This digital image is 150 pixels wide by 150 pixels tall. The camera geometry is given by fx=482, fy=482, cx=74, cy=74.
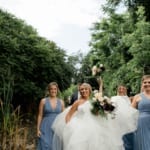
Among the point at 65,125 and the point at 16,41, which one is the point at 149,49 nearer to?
the point at 16,41

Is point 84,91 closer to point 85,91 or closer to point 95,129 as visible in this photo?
point 85,91

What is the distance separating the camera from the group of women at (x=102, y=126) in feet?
26.7

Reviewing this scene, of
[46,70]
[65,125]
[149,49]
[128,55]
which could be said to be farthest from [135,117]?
[128,55]

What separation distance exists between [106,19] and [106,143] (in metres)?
25.3

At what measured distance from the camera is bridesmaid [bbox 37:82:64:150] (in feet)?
32.1

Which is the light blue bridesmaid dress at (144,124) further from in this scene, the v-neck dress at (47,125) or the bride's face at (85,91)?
the v-neck dress at (47,125)

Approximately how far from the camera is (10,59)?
71.9ft

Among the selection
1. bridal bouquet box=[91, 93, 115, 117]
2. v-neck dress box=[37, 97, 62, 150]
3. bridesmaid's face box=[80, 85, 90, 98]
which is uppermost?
bridesmaid's face box=[80, 85, 90, 98]

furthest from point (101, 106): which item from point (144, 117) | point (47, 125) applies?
point (47, 125)

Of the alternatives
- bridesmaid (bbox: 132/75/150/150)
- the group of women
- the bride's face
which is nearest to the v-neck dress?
the group of women

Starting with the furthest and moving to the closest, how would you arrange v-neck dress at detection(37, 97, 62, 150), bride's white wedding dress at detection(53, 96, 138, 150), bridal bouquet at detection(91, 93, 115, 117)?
v-neck dress at detection(37, 97, 62, 150)
bridal bouquet at detection(91, 93, 115, 117)
bride's white wedding dress at detection(53, 96, 138, 150)

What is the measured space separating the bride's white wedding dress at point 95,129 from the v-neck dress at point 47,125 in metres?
0.99

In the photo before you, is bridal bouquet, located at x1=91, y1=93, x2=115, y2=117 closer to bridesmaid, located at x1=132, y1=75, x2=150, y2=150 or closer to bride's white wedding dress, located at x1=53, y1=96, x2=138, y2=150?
bride's white wedding dress, located at x1=53, y1=96, x2=138, y2=150

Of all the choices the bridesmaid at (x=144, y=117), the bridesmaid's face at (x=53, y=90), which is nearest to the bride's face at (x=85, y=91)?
the bridesmaid at (x=144, y=117)
